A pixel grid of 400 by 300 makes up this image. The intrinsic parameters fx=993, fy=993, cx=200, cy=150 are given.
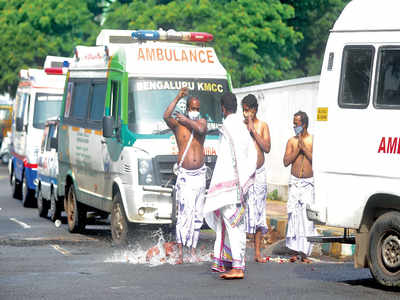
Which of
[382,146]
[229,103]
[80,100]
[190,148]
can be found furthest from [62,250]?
[382,146]

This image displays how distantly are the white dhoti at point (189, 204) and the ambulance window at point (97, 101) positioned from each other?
11.7 ft

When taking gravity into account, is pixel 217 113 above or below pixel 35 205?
above

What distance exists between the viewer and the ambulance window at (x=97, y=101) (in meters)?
15.0

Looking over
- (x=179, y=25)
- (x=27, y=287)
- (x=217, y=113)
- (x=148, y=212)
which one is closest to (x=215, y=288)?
(x=27, y=287)

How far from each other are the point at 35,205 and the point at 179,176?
11226 mm

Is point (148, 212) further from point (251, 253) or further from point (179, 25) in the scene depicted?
point (179, 25)

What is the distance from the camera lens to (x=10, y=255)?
12.8 meters

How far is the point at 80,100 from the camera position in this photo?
53.8ft

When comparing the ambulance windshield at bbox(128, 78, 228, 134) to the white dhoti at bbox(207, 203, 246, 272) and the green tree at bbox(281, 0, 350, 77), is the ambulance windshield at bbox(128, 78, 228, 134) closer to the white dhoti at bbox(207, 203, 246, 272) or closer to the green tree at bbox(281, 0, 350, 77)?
the white dhoti at bbox(207, 203, 246, 272)

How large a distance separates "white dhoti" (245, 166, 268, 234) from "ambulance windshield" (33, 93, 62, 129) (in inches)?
446

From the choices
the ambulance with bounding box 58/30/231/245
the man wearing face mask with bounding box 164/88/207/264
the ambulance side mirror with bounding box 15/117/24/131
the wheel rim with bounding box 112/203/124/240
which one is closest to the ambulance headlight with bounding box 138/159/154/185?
the ambulance with bounding box 58/30/231/245

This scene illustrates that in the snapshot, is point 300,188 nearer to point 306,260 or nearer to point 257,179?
point 257,179

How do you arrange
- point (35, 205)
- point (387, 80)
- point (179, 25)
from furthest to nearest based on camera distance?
point (179, 25) < point (35, 205) < point (387, 80)

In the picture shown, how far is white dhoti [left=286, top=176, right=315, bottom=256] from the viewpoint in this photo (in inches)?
479
